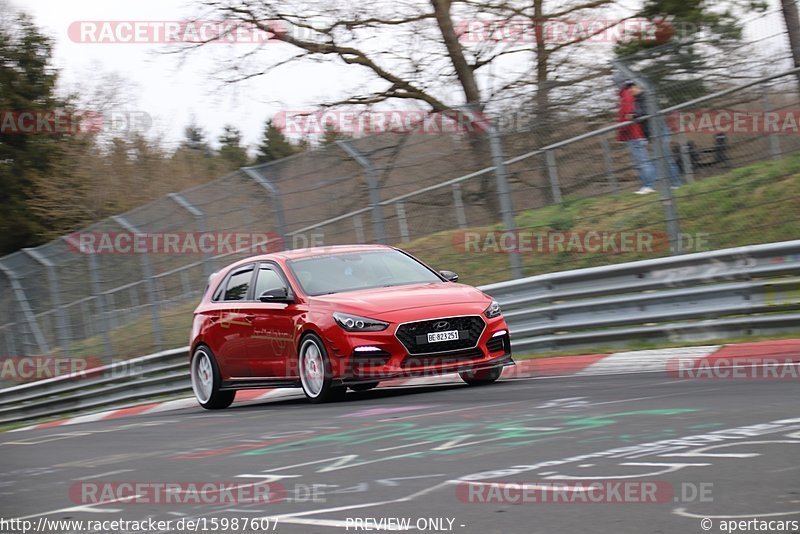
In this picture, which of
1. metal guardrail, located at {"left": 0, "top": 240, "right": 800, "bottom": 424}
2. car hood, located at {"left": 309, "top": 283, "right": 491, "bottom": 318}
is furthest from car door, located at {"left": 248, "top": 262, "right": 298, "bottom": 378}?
metal guardrail, located at {"left": 0, "top": 240, "right": 800, "bottom": 424}

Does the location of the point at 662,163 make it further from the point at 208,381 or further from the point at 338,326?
the point at 208,381

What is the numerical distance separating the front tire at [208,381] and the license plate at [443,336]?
331 cm

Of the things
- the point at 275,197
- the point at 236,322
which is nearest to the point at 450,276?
the point at 236,322

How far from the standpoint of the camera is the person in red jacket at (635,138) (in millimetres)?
13586

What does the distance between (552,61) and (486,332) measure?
13486mm

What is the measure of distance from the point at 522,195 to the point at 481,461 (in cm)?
823

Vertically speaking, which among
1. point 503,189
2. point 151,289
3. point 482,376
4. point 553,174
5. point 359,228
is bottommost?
point 482,376

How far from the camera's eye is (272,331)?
39.5 ft

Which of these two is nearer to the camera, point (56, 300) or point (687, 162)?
point (687, 162)

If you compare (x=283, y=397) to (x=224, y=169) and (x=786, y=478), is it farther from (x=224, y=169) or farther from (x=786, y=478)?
(x=224, y=169)

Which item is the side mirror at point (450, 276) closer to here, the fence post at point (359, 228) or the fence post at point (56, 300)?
the fence post at point (359, 228)

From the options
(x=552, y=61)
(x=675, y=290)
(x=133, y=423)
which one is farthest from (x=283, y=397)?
(x=552, y=61)

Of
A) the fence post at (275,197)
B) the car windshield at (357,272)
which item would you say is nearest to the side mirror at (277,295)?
the car windshield at (357,272)

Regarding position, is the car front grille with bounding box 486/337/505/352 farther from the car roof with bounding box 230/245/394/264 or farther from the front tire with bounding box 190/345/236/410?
the front tire with bounding box 190/345/236/410
